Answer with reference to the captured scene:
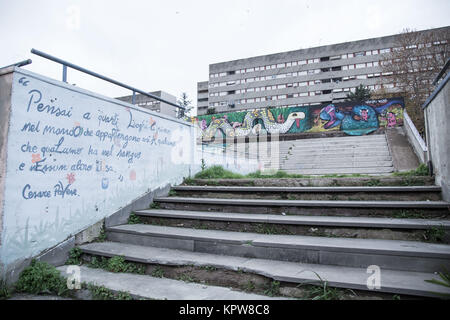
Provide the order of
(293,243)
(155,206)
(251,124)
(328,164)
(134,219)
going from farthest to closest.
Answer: (251,124), (328,164), (155,206), (134,219), (293,243)

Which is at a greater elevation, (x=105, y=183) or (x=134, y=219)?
(x=105, y=183)

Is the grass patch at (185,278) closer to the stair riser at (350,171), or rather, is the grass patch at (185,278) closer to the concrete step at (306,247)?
the concrete step at (306,247)

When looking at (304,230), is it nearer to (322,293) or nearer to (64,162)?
(322,293)

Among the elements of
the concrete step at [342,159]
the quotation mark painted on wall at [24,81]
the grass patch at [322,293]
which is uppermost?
the quotation mark painted on wall at [24,81]

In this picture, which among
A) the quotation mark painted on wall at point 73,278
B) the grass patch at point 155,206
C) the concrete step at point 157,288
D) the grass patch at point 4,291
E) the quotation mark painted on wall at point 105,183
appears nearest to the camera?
the concrete step at point 157,288

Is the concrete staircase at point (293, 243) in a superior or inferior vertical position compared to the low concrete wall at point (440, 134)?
inferior

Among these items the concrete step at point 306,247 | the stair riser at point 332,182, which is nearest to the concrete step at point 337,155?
the stair riser at point 332,182

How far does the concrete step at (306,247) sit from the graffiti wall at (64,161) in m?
0.87

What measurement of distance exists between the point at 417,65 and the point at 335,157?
42.8ft

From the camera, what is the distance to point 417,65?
17906 mm

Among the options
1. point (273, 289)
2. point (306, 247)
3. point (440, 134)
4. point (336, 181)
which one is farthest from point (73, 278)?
point (440, 134)

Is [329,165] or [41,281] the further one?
[329,165]

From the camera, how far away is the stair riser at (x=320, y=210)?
3332 mm
